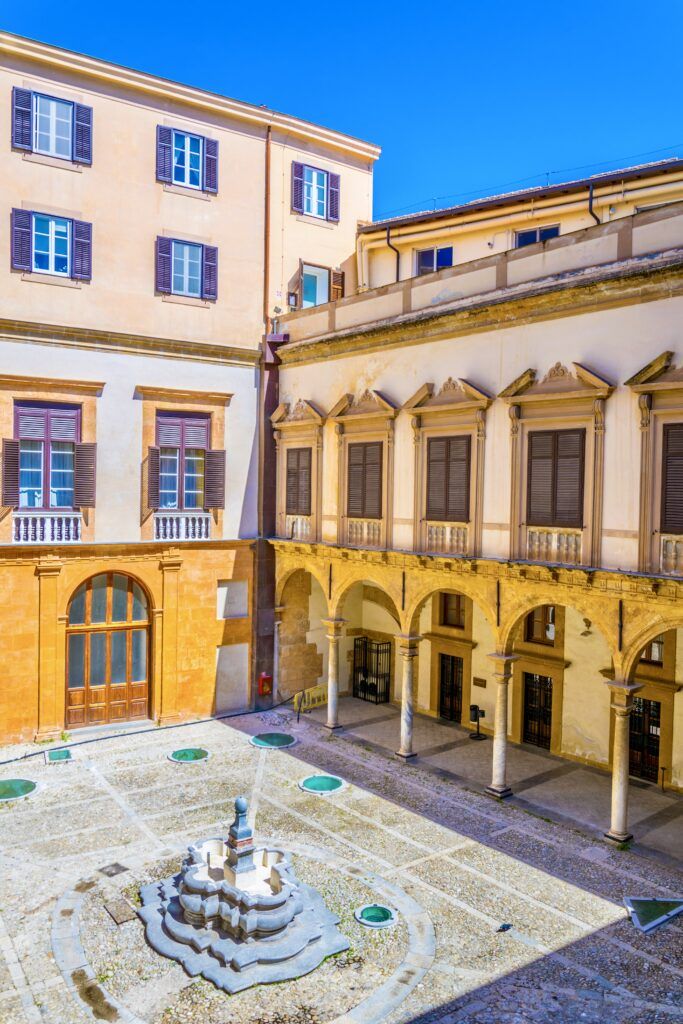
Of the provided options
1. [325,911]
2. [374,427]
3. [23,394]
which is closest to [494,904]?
[325,911]

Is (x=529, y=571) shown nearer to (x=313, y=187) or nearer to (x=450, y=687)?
(x=450, y=687)

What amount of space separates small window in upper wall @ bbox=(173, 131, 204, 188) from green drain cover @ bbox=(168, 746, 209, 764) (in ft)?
50.3

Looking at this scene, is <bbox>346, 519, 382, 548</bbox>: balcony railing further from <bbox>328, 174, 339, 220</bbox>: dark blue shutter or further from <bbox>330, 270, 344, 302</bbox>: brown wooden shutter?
<bbox>328, 174, 339, 220</bbox>: dark blue shutter

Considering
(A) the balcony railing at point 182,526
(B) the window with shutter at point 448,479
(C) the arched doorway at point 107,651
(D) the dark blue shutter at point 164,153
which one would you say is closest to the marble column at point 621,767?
(B) the window with shutter at point 448,479

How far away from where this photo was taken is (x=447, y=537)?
1948cm

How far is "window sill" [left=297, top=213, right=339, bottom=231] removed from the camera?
2522 cm

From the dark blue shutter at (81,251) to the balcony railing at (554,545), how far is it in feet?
43.3

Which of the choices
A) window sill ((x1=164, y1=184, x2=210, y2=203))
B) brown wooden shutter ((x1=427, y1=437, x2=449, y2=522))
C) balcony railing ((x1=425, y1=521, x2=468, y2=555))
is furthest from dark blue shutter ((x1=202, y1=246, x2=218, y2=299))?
balcony railing ((x1=425, y1=521, x2=468, y2=555))

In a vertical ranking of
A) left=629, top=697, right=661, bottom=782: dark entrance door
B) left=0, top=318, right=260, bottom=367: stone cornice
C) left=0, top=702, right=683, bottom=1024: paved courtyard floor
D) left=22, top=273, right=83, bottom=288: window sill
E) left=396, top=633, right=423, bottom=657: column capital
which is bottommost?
left=0, top=702, right=683, bottom=1024: paved courtyard floor

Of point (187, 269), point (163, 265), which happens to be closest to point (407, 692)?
point (187, 269)

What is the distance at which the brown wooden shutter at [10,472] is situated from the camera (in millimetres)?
20453

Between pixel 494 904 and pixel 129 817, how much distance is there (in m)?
7.50

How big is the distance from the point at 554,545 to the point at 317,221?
13.8 meters

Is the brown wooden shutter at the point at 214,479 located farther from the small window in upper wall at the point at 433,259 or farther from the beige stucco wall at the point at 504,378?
the small window in upper wall at the point at 433,259
